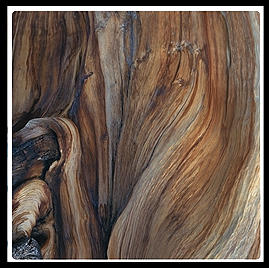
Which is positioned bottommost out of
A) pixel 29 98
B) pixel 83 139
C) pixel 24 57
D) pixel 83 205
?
pixel 83 205

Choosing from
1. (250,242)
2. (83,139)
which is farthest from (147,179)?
(250,242)

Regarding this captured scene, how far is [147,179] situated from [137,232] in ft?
0.47

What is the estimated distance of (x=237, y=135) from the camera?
3.53 ft

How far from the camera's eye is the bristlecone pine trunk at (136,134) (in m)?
1.08

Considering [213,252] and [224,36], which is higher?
[224,36]

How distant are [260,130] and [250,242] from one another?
30 centimetres

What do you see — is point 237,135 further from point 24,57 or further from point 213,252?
point 24,57

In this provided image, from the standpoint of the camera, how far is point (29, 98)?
3.60 feet

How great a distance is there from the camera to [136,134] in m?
1.10

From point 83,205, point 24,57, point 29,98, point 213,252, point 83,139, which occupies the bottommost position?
point 213,252

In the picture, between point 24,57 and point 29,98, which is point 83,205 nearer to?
point 29,98

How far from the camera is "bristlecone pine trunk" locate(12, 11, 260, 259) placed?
1.08 metres

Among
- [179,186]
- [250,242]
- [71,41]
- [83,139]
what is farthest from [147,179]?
[71,41]

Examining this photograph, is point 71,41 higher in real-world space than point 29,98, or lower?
higher
